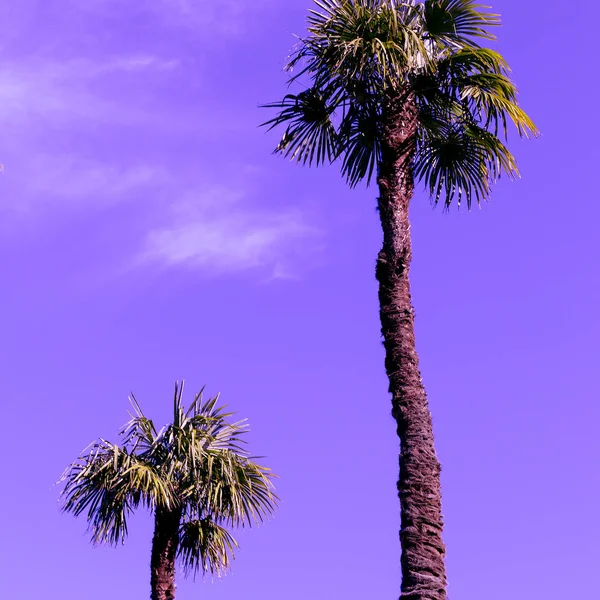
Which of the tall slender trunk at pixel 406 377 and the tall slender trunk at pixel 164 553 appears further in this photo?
the tall slender trunk at pixel 164 553

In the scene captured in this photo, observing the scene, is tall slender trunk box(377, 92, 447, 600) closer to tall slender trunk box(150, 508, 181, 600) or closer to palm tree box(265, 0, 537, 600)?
palm tree box(265, 0, 537, 600)

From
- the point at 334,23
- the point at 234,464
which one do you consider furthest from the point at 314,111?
the point at 234,464

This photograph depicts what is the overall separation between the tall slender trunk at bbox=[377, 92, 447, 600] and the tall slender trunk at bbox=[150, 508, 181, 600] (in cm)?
631

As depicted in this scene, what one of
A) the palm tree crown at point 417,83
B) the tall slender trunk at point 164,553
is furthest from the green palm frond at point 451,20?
the tall slender trunk at point 164,553

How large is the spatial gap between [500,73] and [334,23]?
98.1 inches

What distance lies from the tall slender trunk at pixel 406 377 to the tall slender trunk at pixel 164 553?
6.31 m

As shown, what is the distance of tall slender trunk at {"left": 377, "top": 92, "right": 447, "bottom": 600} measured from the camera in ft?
35.4

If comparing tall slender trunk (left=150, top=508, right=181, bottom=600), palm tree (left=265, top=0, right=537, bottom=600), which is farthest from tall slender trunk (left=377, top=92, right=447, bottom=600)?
tall slender trunk (left=150, top=508, right=181, bottom=600)

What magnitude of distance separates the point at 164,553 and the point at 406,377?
6668 millimetres

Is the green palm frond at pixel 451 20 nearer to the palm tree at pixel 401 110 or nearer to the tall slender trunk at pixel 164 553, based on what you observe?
the palm tree at pixel 401 110

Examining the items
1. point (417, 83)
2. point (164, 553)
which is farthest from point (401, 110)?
point (164, 553)

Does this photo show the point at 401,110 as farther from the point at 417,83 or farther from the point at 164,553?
the point at 164,553

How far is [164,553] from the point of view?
1659cm

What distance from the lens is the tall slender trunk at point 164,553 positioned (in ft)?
53.6
